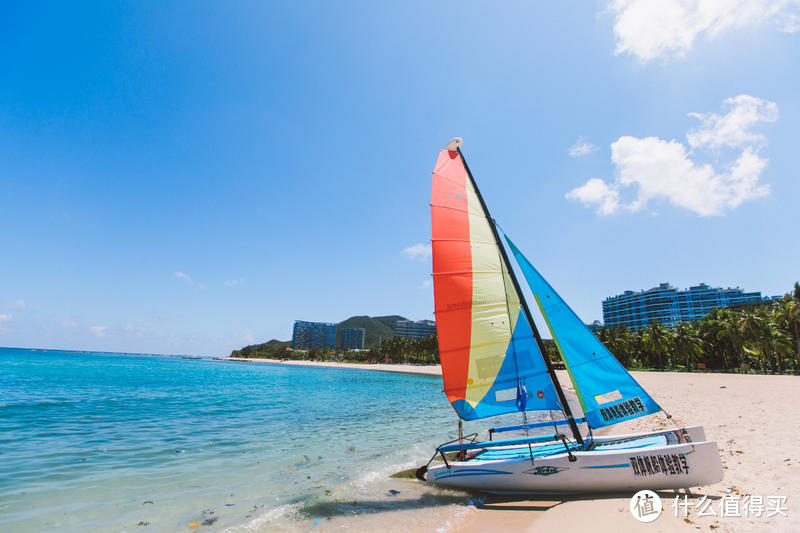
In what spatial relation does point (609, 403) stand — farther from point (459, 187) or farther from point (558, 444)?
point (459, 187)

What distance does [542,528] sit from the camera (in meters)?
6.23

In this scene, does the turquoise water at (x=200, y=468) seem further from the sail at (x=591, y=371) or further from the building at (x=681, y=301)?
the building at (x=681, y=301)

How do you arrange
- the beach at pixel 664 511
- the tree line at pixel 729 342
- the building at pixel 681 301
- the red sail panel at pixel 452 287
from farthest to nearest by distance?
the building at pixel 681 301, the tree line at pixel 729 342, the red sail panel at pixel 452 287, the beach at pixel 664 511

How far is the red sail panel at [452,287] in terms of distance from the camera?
29.9ft

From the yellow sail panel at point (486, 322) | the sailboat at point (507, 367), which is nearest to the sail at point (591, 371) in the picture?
the sailboat at point (507, 367)

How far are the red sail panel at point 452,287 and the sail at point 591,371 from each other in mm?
1816

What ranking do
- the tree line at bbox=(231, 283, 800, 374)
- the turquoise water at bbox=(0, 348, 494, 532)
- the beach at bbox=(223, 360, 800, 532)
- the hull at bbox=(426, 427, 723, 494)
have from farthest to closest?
the tree line at bbox=(231, 283, 800, 374)
the turquoise water at bbox=(0, 348, 494, 532)
the hull at bbox=(426, 427, 723, 494)
the beach at bbox=(223, 360, 800, 532)

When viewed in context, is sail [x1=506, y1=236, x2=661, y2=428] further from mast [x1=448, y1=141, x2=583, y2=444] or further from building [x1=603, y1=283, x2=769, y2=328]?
building [x1=603, y1=283, x2=769, y2=328]

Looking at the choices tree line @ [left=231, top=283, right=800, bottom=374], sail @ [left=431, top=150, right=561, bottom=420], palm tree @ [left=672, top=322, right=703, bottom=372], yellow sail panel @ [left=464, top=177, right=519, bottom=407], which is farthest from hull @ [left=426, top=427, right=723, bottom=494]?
palm tree @ [left=672, top=322, right=703, bottom=372]

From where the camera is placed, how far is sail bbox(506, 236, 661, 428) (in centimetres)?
829

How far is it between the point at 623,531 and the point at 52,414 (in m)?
28.0

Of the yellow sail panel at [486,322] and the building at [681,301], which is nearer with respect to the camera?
the yellow sail panel at [486,322]

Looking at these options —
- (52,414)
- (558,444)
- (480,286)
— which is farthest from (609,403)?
(52,414)

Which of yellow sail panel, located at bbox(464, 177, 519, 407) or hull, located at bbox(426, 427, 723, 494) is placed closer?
hull, located at bbox(426, 427, 723, 494)
